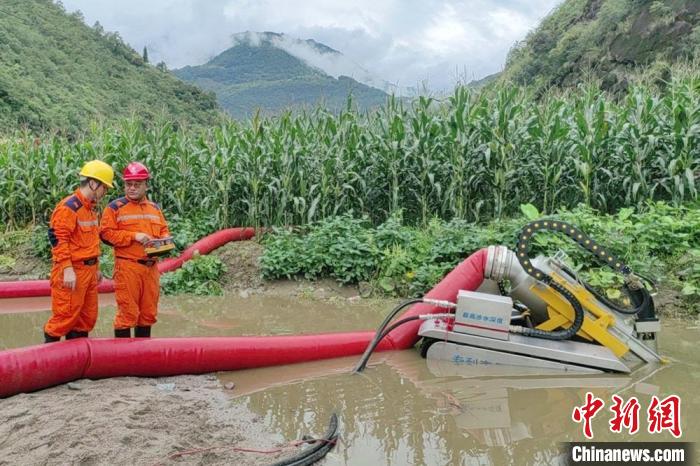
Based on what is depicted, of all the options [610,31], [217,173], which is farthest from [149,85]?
[217,173]

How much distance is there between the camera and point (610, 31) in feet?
99.7

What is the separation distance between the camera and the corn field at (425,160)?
7992 mm

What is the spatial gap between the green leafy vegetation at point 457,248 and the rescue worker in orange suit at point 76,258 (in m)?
3.32

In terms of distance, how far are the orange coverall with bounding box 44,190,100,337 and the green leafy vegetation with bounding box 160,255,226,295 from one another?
3.09m

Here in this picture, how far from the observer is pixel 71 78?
43.9 metres

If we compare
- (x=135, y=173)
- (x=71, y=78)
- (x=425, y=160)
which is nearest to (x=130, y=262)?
(x=135, y=173)

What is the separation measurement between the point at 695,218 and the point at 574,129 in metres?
2.30

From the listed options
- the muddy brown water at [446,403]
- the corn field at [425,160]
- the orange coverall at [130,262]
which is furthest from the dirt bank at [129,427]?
the corn field at [425,160]

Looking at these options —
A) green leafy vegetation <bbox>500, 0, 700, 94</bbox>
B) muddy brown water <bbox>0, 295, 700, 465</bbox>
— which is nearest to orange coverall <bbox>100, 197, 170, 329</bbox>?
muddy brown water <bbox>0, 295, 700, 465</bbox>

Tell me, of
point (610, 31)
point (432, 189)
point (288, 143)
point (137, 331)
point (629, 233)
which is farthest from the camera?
point (610, 31)

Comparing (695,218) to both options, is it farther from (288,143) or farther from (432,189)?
(288,143)
